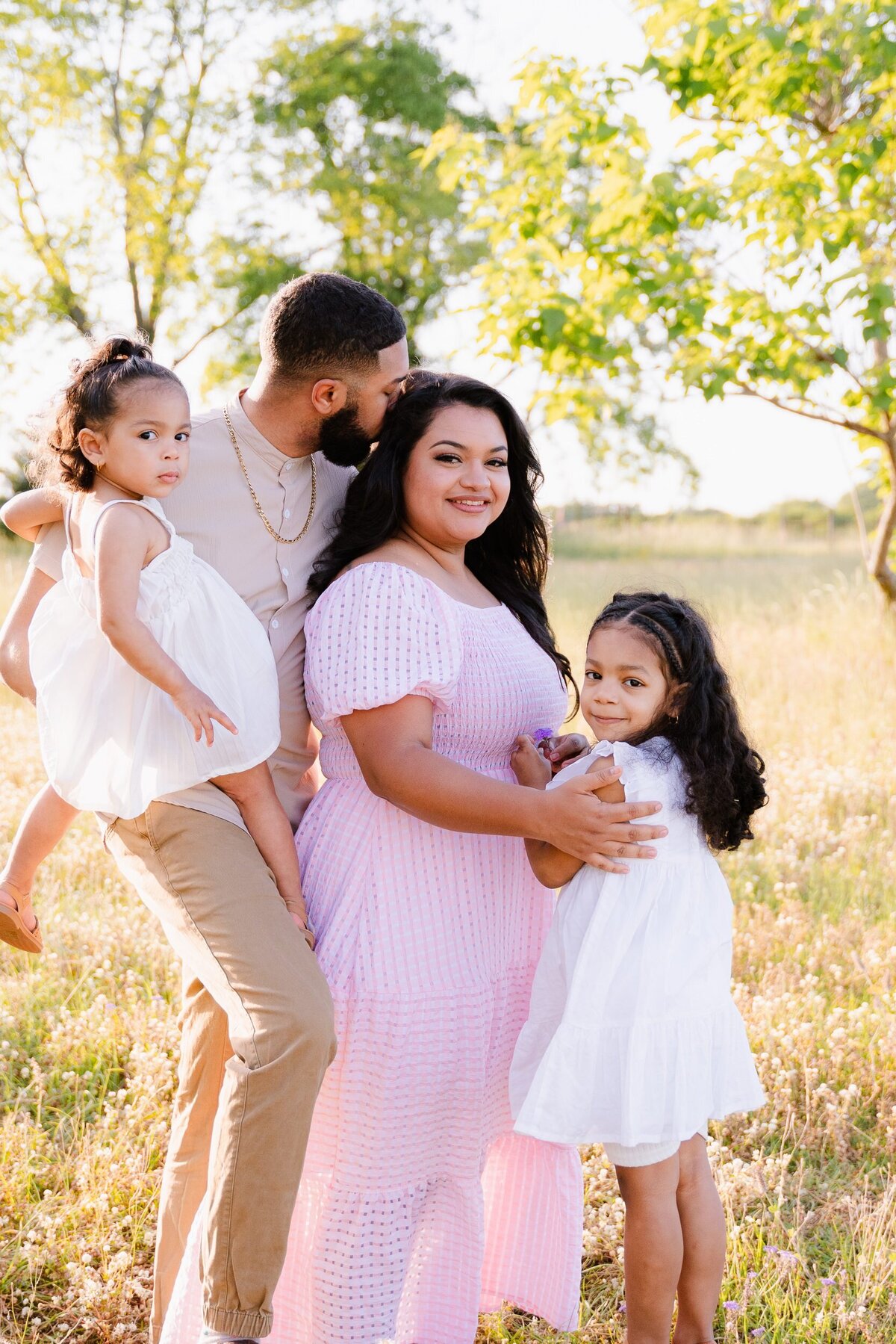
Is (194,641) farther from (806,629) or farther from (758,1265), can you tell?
(806,629)

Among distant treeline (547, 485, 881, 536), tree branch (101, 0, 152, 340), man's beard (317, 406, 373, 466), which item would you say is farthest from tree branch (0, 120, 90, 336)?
man's beard (317, 406, 373, 466)

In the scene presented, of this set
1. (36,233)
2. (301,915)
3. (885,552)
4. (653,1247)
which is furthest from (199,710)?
(36,233)

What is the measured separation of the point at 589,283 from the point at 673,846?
204 inches

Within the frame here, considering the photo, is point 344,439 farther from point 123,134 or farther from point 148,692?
point 123,134

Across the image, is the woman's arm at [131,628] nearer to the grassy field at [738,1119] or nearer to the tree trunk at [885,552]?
the grassy field at [738,1119]

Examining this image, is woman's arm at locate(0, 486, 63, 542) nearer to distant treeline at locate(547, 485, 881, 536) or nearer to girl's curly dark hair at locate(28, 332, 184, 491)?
girl's curly dark hair at locate(28, 332, 184, 491)

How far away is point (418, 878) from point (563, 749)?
0.41 metres

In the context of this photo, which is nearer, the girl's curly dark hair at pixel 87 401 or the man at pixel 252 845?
the man at pixel 252 845

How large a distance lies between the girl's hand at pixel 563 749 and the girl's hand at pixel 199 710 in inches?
28.4

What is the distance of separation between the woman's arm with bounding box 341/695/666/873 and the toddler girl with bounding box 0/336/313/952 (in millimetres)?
274

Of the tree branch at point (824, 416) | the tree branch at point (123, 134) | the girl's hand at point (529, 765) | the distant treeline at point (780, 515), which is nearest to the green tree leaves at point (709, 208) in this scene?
the tree branch at point (824, 416)

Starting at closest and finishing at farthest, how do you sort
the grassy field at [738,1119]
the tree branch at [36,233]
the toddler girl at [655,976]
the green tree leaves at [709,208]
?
the toddler girl at [655,976] → the grassy field at [738,1119] → the green tree leaves at [709,208] → the tree branch at [36,233]

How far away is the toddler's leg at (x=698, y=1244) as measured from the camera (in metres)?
2.44

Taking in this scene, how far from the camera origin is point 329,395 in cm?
263
